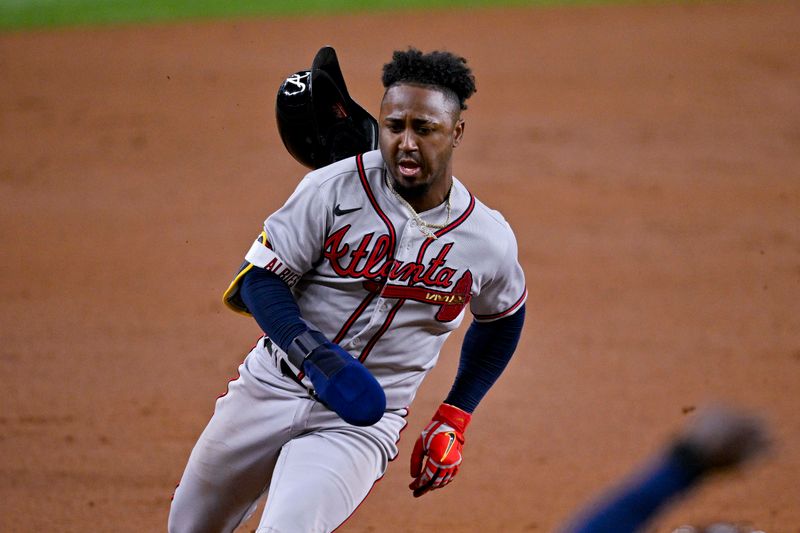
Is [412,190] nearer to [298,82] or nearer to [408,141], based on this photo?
[408,141]

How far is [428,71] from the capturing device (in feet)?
11.9

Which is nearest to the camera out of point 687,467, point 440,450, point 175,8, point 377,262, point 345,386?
point 687,467

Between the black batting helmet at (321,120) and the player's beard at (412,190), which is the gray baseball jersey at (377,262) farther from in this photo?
the black batting helmet at (321,120)

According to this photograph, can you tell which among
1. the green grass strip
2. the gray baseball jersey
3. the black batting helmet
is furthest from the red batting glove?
the green grass strip

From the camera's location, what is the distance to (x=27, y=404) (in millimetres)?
6477

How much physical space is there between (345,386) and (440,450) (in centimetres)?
79

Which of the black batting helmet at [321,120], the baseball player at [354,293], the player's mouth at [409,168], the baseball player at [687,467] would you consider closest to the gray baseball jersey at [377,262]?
the baseball player at [354,293]

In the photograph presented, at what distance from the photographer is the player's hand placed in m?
3.23

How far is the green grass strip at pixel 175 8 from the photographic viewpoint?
1628 cm

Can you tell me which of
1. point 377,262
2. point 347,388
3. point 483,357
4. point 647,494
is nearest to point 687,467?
point 647,494

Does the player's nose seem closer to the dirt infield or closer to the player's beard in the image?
the player's beard

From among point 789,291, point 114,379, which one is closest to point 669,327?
point 789,291

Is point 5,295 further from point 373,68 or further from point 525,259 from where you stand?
point 373,68

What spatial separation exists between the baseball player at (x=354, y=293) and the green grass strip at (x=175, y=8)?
13.3 metres
